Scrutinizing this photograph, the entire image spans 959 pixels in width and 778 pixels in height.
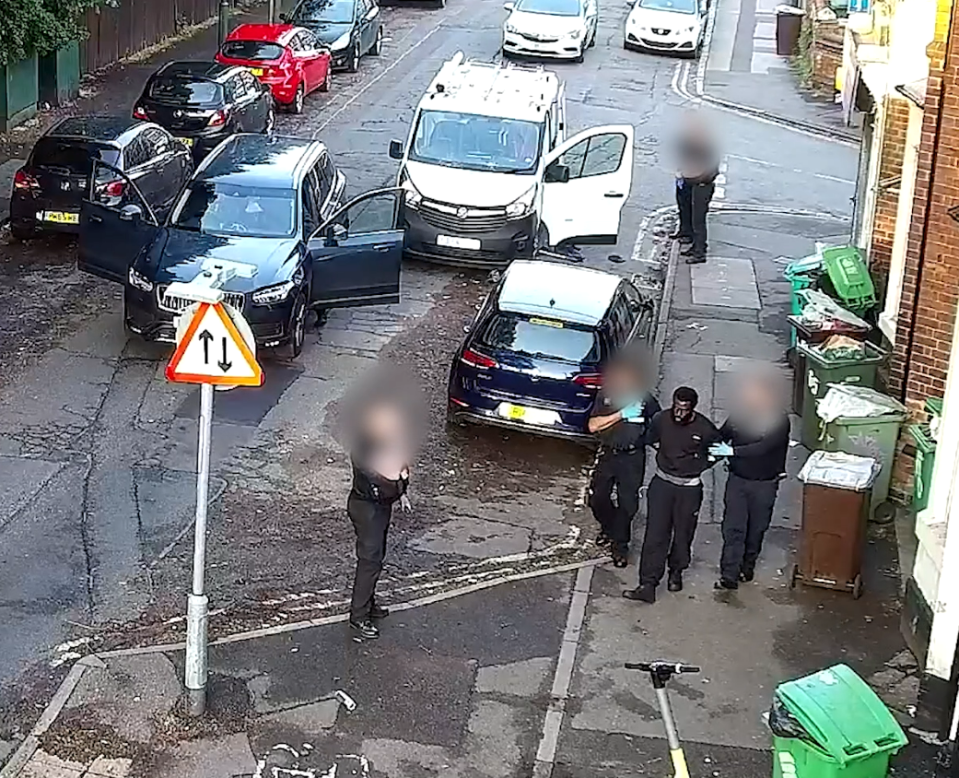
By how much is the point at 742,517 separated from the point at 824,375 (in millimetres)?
2860

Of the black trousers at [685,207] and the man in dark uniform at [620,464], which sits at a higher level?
the man in dark uniform at [620,464]

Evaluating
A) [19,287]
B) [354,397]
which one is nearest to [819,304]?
[354,397]

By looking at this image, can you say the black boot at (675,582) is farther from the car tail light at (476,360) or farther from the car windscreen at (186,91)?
the car windscreen at (186,91)

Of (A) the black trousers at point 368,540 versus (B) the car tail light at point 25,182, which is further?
(B) the car tail light at point 25,182

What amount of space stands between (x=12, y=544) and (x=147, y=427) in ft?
8.52

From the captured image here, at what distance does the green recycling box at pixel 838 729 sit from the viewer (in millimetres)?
7764

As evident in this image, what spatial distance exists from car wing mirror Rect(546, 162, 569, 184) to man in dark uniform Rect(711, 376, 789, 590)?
27.3 feet

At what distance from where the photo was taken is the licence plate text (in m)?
19.2

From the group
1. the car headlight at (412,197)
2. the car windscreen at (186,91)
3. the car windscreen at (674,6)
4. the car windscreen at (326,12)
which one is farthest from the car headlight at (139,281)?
the car windscreen at (674,6)

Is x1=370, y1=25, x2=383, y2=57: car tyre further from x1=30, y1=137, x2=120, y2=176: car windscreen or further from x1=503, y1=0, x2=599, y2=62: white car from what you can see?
x1=30, y1=137, x2=120, y2=176: car windscreen

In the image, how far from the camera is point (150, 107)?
79.3 ft

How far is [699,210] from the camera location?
808 inches

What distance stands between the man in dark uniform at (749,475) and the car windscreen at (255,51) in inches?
738

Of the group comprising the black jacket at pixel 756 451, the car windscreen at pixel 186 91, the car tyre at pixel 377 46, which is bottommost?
the car tyre at pixel 377 46
